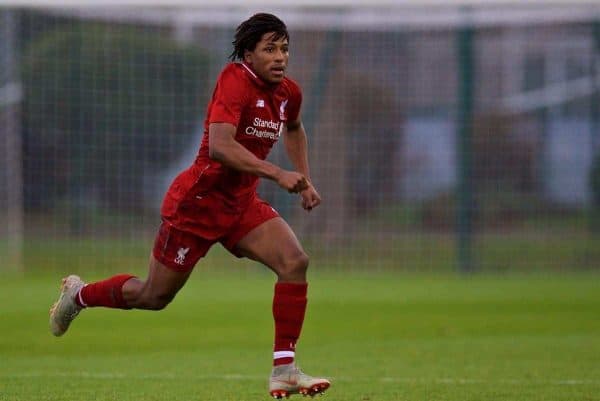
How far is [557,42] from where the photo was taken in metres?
19.1

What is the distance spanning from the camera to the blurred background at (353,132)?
18.6 metres

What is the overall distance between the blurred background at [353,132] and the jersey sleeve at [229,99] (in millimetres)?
11001

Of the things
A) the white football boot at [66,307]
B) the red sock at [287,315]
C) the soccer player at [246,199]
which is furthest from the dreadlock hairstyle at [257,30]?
the white football boot at [66,307]

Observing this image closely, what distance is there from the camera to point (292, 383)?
702 centimetres

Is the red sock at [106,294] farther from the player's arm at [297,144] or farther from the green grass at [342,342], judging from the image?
the player's arm at [297,144]

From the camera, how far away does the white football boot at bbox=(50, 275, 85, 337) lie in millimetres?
8383

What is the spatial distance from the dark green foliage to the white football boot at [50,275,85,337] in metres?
10.2

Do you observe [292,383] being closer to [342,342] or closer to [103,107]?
[342,342]

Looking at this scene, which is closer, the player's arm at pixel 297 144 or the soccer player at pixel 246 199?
the soccer player at pixel 246 199

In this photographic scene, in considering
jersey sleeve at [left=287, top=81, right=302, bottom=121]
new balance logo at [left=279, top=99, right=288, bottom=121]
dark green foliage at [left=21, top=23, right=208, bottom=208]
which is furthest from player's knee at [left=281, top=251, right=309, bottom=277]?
dark green foliage at [left=21, top=23, right=208, bottom=208]

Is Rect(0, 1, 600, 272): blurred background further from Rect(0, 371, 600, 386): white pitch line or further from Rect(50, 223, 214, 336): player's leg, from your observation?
Rect(50, 223, 214, 336): player's leg

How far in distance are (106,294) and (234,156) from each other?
5.41 feet

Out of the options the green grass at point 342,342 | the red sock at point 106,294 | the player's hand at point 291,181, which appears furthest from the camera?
the green grass at point 342,342

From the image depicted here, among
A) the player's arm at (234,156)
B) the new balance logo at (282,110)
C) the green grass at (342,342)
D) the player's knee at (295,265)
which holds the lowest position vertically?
the green grass at (342,342)
